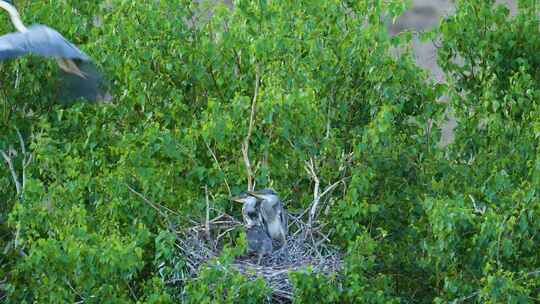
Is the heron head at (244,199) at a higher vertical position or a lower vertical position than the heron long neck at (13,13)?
lower

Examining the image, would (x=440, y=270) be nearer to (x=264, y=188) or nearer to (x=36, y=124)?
(x=264, y=188)

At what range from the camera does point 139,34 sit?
19.3 metres

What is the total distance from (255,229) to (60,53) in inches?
85.0

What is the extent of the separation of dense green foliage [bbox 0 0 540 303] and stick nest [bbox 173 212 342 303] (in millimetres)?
119

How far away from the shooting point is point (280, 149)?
18.5m

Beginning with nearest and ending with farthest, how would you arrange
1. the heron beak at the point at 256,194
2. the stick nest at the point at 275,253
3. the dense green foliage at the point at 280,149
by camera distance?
1. the dense green foliage at the point at 280,149
2. the stick nest at the point at 275,253
3. the heron beak at the point at 256,194

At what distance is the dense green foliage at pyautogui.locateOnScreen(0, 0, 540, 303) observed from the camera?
1689 centimetres

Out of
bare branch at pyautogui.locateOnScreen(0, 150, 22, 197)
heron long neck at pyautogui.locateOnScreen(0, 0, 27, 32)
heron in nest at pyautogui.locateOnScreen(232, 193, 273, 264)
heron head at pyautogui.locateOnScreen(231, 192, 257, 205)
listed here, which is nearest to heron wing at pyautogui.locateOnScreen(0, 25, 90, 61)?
heron long neck at pyautogui.locateOnScreen(0, 0, 27, 32)

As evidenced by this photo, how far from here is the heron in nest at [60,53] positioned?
17938mm

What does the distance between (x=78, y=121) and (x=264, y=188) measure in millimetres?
2249

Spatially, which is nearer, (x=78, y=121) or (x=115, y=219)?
(x=115, y=219)

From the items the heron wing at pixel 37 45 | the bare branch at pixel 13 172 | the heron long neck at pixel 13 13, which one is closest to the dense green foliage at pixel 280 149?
the bare branch at pixel 13 172

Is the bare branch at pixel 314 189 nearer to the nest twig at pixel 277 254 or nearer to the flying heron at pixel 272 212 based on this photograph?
the nest twig at pixel 277 254

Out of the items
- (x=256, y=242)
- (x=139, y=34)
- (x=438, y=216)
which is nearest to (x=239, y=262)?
(x=256, y=242)
